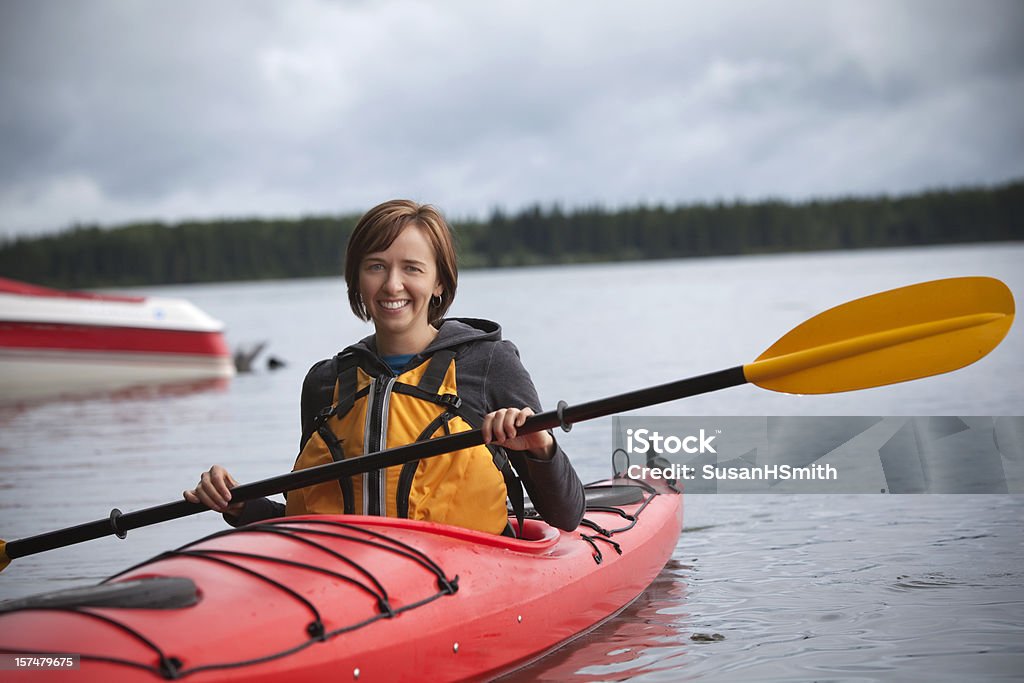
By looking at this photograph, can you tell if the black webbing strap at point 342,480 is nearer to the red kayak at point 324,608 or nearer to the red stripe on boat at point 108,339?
the red kayak at point 324,608

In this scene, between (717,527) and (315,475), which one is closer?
(315,475)

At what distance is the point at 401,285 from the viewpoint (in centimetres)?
354

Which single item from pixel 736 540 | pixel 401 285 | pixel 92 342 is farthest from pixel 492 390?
pixel 92 342

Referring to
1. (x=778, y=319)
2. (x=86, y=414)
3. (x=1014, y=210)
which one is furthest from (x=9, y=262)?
(x=1014, y=210)

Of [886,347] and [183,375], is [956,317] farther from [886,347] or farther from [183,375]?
[183,375]

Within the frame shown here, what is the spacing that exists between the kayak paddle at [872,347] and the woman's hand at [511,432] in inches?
8.7

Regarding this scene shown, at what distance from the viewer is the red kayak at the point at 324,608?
2.68m

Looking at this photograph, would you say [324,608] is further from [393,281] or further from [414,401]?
[393,281]

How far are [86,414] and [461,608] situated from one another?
10041mm

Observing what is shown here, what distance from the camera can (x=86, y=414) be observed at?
12.4 meters

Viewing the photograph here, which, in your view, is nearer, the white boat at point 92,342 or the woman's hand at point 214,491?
the woman's hand at point 214,491

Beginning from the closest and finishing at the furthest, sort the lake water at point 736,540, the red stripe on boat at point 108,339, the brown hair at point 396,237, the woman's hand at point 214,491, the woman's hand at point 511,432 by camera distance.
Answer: the woman's hand at point 511,432 < the woman's hand at point 214,491 < the brown hair at point 396,237 < the lake water at point 736,540 < the red stripe on boat at point 108,339

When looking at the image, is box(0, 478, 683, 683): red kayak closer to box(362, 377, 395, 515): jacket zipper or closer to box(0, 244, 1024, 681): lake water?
box(362, 377, 395, 515): jacket zipper

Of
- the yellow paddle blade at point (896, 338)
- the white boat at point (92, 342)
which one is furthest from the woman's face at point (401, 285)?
the white boat at point (92, 342)
